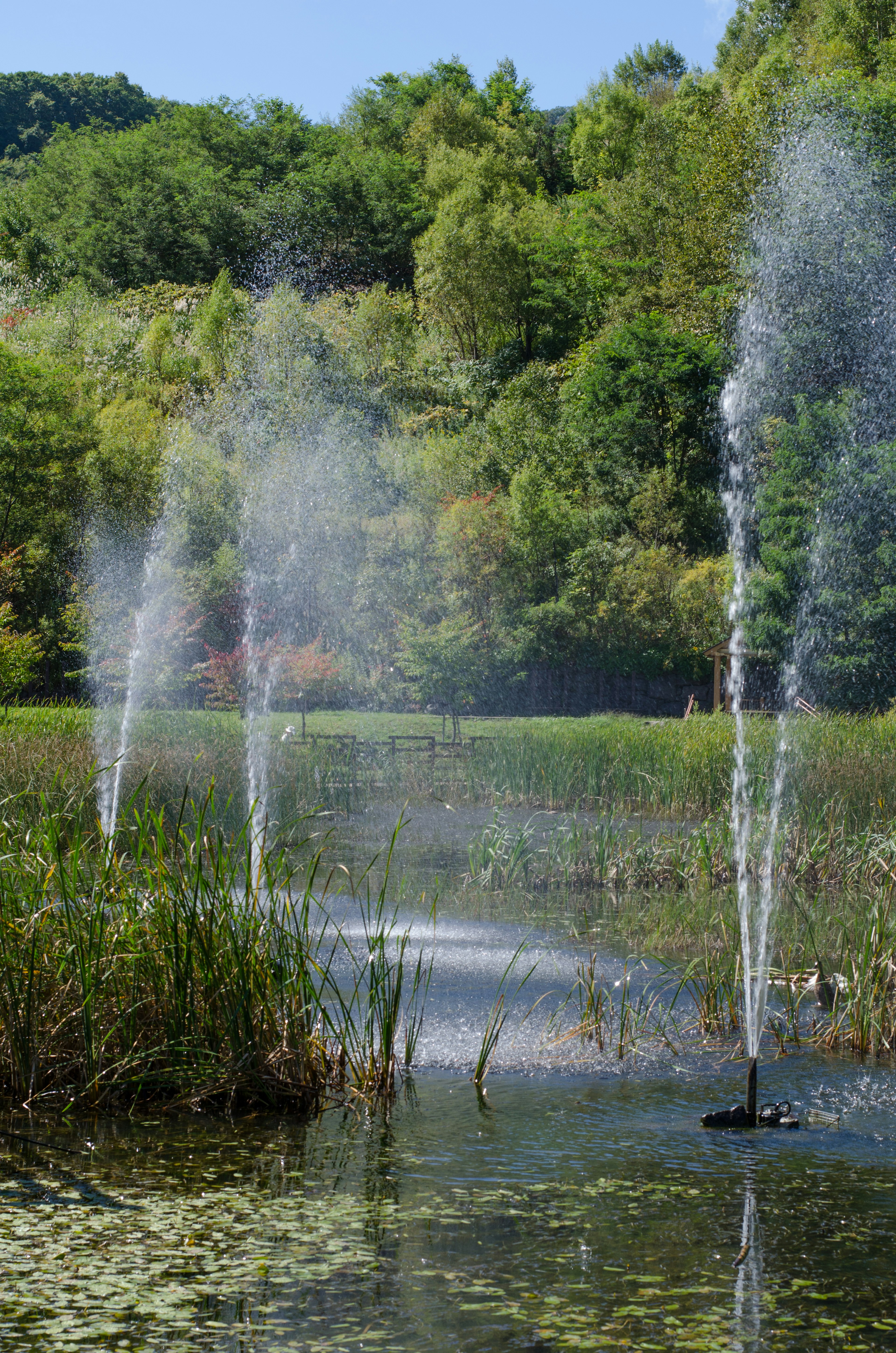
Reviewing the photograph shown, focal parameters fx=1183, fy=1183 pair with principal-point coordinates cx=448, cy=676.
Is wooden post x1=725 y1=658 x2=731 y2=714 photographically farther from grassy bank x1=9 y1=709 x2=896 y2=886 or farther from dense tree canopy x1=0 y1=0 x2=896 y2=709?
grassy bank x1=9 y1=709 x2=896 y2=886

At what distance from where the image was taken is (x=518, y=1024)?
5375 mm

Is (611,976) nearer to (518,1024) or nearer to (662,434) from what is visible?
(518,1024)

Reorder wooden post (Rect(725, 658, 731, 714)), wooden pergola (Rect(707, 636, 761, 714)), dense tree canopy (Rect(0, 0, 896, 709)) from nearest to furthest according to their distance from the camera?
wooden post (Rect(725, 658, 731, 714)) < wooden pergola (Rect(707, 636, 761, 714)) < dense tree canopy (Rect(0, 0, 896, 709))

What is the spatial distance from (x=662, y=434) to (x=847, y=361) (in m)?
8.90

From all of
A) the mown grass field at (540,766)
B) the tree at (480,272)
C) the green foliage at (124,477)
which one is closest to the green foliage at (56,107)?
the tree at (480,272)

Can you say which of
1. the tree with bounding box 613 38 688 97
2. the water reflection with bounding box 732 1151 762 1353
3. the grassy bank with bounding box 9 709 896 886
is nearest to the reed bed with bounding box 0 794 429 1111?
the water reflection with bounding box 732 1151 762 1353

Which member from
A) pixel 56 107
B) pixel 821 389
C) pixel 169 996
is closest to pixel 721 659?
pixel 821 389

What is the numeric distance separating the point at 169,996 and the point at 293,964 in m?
0.48

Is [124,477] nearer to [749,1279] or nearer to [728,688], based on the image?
[728,688]

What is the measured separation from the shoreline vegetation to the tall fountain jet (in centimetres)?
1098

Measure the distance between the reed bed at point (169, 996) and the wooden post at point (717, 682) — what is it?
17.2 meters

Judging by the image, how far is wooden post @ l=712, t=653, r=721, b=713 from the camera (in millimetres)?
23094

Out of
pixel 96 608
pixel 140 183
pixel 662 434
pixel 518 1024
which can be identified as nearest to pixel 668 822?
pixel 518 1024

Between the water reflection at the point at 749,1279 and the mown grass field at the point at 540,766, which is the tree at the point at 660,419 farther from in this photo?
the water reflection at the point at 749,1279
